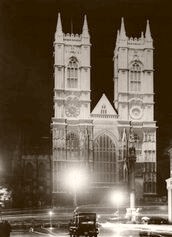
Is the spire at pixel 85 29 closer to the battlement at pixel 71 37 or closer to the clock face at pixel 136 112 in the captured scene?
the battlement at pixel 71 37

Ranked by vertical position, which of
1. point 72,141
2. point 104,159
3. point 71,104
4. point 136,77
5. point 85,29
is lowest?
point 104,159

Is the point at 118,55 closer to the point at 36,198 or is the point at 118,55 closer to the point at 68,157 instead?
the point at 68,157

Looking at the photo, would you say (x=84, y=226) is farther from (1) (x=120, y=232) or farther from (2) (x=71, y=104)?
(2) (x=71, y=104)

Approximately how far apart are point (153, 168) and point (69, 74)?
671 inches

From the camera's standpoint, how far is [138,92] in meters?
92.1

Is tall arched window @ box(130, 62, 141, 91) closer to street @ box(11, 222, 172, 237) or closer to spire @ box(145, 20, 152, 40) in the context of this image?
spire @ box(145, 20, 152, 40)

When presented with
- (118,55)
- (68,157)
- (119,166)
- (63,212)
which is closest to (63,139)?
(68,157)

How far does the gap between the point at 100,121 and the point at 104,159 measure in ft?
16.9

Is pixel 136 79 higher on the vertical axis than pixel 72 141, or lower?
higher

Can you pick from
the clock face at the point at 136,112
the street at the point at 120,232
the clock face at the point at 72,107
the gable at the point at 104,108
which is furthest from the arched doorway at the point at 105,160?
the street at the point at 120,232

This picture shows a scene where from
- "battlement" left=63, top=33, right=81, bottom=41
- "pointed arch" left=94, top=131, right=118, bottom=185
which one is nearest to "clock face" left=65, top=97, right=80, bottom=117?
"pointed arch" left=94, top=131, right=118, bottom=185

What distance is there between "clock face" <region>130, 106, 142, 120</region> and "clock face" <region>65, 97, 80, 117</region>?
24.9ft

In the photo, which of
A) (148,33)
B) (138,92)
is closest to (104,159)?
(138,92)

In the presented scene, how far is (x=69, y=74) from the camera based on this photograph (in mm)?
90938
